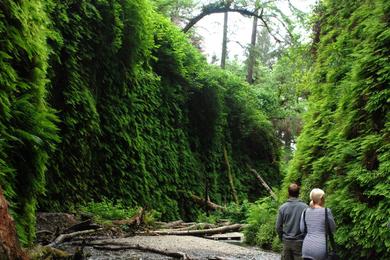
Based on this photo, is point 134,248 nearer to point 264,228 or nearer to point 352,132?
point 264,228

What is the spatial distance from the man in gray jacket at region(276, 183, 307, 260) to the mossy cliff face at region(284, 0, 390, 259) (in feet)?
4.05

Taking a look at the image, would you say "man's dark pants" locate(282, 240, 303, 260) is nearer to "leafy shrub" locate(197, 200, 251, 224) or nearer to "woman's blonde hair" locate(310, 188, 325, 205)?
"woman's blonde hair" locate(310, 188, 325, 205)

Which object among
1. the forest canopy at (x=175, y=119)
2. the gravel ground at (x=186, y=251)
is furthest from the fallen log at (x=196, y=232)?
the forest canopy at (x=175, y=119)

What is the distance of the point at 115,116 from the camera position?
16203 millimetres

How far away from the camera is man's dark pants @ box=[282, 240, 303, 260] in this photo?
657cm

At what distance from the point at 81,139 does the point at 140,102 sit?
16.9ft

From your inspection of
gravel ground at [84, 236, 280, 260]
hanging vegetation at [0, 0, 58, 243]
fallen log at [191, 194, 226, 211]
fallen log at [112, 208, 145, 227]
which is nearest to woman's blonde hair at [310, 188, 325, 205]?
gravel ground at [84, 236, 280, 260]

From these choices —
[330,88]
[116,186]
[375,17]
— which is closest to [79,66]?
[116,186]

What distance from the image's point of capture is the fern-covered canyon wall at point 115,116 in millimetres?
7438

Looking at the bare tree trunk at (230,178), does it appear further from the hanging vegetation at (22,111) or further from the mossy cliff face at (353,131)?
the hanging vegetation at (22,111)

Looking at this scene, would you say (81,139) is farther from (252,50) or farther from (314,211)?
(252,50)

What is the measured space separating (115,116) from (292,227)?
10648 millimetres

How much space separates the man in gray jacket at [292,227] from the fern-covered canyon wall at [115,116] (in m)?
3.89

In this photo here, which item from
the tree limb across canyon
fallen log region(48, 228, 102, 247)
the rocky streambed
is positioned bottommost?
the rocky streambed
